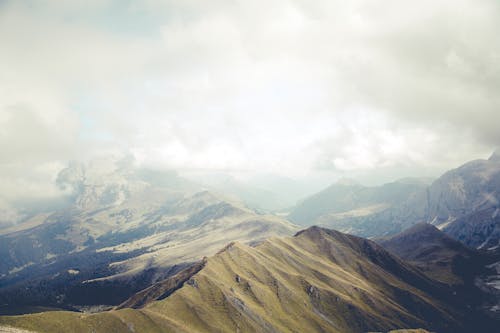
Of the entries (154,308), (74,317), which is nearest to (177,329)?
(154,308)

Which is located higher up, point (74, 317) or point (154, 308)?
point (74, 317)

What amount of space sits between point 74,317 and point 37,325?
56.2 feet

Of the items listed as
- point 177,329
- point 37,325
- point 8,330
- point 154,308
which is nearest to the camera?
point 8,330

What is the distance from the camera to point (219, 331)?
19875cm

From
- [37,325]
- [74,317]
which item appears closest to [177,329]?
[74,317]

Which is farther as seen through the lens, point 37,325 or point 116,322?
point 116,322

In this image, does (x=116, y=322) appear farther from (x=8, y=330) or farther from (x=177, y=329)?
(x=8, y=330)

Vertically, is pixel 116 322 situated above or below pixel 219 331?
above

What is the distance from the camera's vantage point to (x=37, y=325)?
14712 cm

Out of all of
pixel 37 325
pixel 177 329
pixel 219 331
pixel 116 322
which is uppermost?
pixel 37 325

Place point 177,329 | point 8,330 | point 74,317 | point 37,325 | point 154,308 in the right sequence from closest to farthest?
1. point 8,330
2. point 37,325
3. point 74,317
4. point 177,329
5. point 154,308

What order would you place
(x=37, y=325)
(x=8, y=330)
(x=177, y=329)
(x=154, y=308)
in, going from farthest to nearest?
1. (x=154, y=308)
2. (x=177, y=329)
3. (x=37, y=325)
4. (x=8, y=330)

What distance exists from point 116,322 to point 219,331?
57.3 m

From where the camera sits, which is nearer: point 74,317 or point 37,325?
point 37,325
